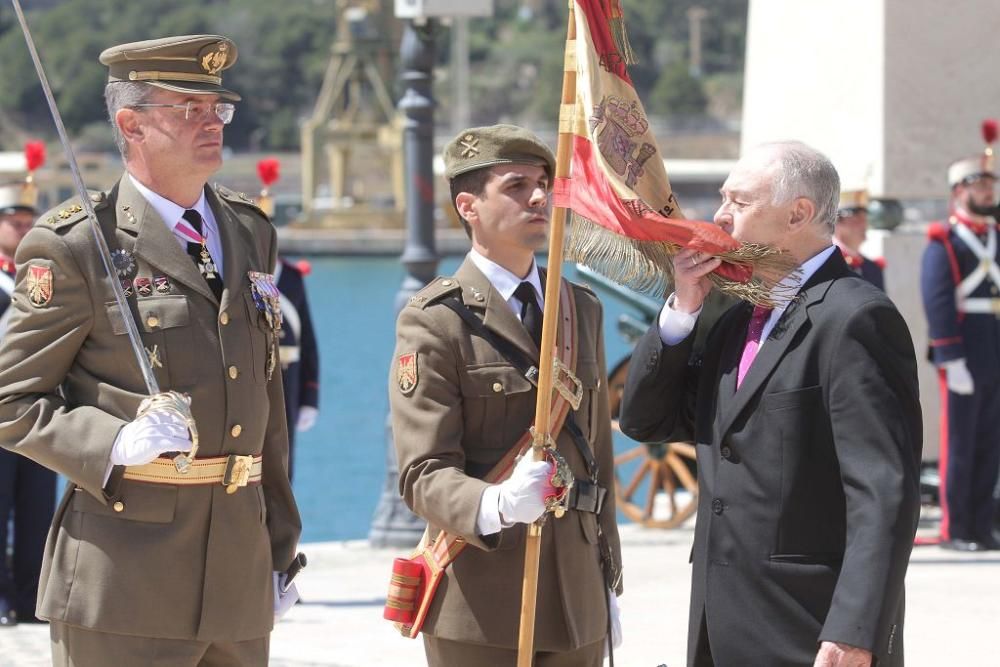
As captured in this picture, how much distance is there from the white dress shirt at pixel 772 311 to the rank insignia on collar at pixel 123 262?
1.21 m

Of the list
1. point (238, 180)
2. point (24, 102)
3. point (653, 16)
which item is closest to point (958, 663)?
point (238, 180)

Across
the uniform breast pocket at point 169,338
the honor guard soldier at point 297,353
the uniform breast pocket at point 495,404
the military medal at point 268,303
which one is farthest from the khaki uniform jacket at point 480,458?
the honor guard soldier at point 297,353

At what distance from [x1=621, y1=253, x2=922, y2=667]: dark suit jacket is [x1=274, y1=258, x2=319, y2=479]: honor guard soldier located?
5220mm

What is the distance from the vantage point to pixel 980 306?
32.0 feet

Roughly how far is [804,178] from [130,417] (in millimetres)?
1568

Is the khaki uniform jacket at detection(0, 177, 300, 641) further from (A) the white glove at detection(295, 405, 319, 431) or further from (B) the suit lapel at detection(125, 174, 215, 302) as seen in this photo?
(A) the white glove at detection(295, 405, 319, 431)

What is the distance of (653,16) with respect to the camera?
13175 cm

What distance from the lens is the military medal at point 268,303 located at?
14.8 ft

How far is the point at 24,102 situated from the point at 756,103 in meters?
95.5

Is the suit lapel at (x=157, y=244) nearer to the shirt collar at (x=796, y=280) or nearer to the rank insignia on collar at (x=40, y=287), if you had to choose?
the rank insignia on collar at (x=40, y=287)

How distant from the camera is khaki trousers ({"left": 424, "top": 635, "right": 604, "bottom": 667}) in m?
4.49

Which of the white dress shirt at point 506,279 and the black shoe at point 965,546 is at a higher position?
the white dress shirt at point 506,279

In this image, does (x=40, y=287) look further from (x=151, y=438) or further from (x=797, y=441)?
(x=797, y=441)

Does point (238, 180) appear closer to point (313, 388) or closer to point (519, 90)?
point (519, 90)
